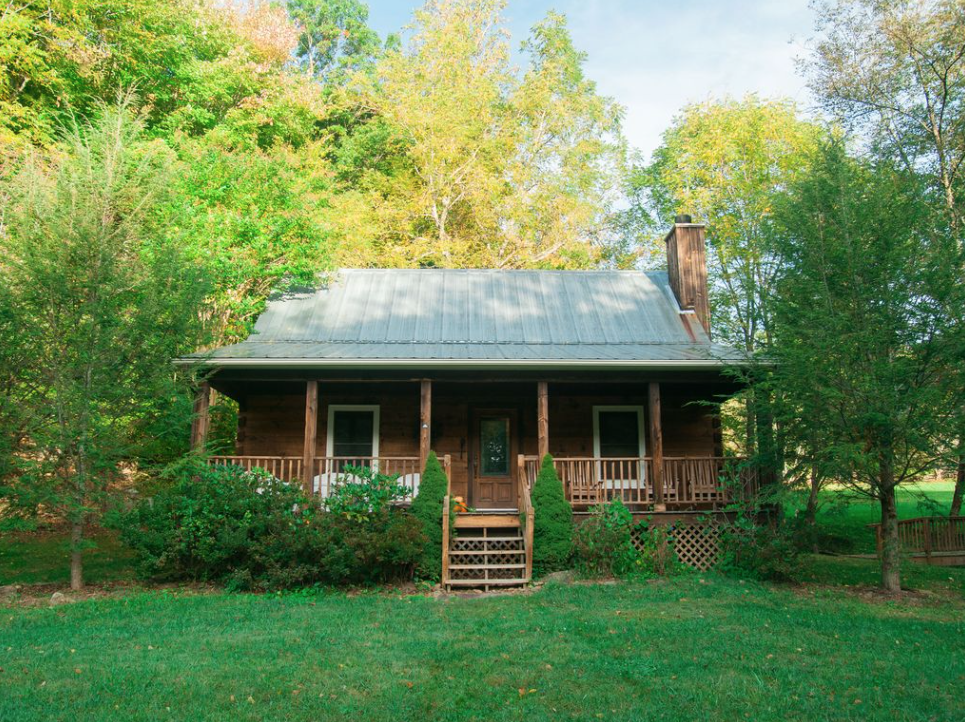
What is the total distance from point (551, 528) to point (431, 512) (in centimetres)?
184

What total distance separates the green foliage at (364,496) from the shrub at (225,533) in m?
0.45

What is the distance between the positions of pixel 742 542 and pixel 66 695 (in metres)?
Answer: 9.22

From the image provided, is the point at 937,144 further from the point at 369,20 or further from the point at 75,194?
the point at 369,20

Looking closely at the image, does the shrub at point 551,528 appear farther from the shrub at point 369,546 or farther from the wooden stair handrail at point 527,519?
the shrub at point 369,546

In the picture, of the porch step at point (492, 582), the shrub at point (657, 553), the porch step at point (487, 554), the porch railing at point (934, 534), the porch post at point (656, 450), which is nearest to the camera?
the porch step at point (492, 582)

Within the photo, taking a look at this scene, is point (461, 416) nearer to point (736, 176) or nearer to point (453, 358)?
point (453, 358)

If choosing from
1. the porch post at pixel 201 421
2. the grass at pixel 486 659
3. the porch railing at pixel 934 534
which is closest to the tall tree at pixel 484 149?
the porch post at pixel 201 421

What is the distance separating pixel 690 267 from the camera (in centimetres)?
1560

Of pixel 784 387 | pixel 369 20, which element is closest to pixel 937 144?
pixel 784 387

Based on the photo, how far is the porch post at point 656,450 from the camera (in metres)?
12.1

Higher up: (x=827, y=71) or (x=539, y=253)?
(x=827, y=71)

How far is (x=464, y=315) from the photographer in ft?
50.3

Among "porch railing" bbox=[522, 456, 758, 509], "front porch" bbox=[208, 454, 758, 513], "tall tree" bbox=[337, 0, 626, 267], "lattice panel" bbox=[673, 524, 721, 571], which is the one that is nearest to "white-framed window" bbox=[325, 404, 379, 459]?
"front porch" bbox=[208, 454, 758, 513]

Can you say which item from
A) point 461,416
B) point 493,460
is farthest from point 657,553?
point 461,416
